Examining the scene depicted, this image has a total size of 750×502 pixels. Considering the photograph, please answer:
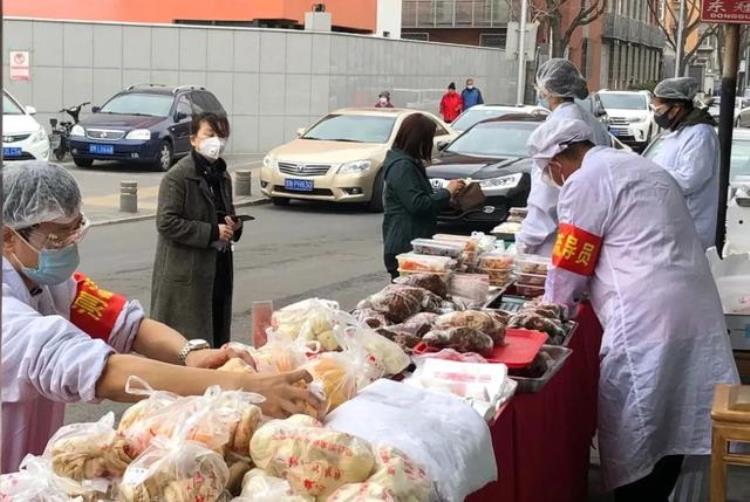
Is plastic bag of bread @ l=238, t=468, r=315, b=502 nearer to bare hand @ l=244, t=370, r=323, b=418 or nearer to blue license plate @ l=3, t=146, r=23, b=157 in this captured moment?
bare hand @ l=244, t=370, r=323, b=418

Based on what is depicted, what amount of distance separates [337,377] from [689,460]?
2.35m

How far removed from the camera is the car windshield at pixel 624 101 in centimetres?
3419

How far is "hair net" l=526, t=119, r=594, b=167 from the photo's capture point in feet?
15.5

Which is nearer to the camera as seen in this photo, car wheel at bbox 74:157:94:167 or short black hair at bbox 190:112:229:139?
short black hair at bbox 190:112:229:139

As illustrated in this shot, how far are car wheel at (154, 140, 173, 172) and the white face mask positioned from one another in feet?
46.5

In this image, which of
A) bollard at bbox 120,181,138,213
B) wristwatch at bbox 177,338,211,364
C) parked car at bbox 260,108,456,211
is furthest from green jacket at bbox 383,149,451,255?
bollard at bbox 120,181,138,213

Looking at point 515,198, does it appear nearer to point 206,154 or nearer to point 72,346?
point 206,154

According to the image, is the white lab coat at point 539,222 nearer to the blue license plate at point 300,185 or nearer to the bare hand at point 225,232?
Answer: the bare hand at point 225,232

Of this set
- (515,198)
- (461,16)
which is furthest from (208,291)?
(461,16)

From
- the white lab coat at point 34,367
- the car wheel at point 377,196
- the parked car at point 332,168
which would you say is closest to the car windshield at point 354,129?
the parked car at point 332,168

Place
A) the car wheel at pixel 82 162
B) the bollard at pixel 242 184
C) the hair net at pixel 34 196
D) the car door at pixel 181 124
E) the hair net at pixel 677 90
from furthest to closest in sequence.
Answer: the car wheel at pixel 82 162 → the car door at pixel 181 124 → the bollard at pixel 242 184 → the hair net at pixel 677 90 → the hair net at pixel 34 196

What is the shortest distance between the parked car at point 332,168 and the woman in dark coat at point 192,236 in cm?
1005

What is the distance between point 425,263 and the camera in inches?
218

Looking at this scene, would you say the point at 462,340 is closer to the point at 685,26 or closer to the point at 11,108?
the point at 11,108
